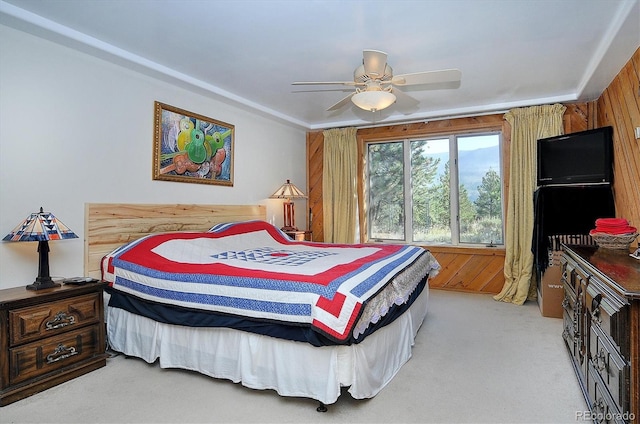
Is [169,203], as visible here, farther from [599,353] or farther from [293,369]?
[599,353]

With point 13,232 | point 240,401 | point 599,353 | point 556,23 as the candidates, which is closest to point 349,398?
point 240,401

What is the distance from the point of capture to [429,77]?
2.70m

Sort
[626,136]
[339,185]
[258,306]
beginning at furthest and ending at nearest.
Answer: [339,185] < [626,136] < [258,306]

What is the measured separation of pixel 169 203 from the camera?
355 cm

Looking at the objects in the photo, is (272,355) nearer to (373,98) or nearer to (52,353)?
(52,353)

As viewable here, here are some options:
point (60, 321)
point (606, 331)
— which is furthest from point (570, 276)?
point (60, 321)

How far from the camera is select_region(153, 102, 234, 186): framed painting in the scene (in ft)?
11.2

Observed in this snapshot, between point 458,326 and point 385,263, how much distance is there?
4.56 ft

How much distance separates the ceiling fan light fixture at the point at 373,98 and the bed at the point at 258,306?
1.24m

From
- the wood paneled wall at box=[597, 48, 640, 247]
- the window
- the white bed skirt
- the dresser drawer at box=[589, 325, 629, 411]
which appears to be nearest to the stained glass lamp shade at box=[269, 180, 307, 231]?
the window

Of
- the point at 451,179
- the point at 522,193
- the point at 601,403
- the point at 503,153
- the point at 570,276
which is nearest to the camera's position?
the point at 601,403

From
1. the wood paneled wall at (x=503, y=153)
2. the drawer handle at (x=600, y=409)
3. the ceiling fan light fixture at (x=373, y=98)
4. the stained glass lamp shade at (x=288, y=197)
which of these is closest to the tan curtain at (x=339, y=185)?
the wood paneled wall at (x=503, y=153)

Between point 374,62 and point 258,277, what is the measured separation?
1721 millimetres

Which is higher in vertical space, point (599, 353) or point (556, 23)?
point (556, 23)
